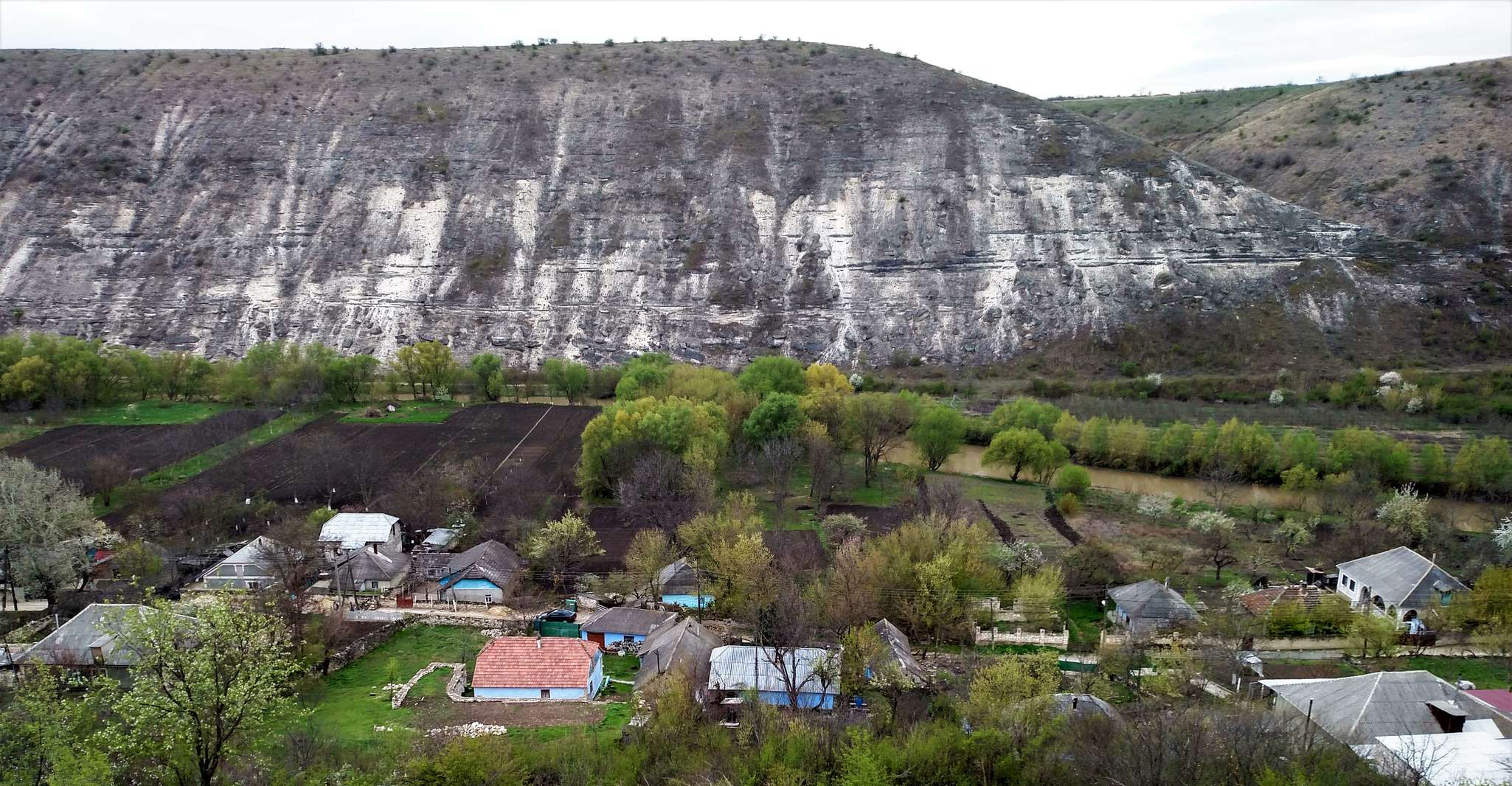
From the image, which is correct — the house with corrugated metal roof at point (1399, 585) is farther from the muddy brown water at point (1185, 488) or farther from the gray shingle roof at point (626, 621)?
the gray shingle roof at point (626, 621)

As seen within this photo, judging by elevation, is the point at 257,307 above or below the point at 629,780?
above

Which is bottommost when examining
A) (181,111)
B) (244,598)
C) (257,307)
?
(244,598)

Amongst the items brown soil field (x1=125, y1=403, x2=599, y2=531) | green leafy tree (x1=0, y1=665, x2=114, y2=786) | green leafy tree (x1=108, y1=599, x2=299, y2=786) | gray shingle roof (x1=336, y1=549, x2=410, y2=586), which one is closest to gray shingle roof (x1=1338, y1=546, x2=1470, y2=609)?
brown soil field (x1=125, y1=403, x2=599, y2=531)

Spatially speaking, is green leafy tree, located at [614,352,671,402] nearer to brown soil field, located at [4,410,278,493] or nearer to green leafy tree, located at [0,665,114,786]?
brown soil field, located at [4,410,278,493]

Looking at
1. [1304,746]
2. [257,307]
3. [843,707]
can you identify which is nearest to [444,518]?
[843,707]

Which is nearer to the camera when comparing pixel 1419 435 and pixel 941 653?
pixel 941 653

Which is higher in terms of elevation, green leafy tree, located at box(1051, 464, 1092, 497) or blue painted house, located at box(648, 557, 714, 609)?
blue painted house, located at box(648, 557, 714, 609)

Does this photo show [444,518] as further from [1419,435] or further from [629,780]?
[1419,435]
